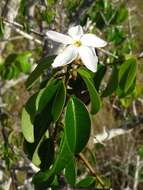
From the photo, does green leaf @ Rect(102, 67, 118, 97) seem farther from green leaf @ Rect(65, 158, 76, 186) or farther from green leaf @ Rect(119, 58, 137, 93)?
green leaf @ Rect(65, 158, 76, 186)

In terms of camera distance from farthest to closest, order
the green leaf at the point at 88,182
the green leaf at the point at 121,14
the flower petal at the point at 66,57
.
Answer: the green leaf at the point at 121,14 → the green leaf at the point at 88,182 → the flower petal at the point at 66,57

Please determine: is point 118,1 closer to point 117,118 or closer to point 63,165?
point 63,165

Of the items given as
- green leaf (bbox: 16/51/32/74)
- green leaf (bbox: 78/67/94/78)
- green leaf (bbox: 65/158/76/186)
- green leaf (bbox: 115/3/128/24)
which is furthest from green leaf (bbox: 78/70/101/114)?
green leaf (bbox: 115/3/128/24)

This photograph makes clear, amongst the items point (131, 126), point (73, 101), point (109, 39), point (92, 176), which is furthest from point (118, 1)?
point (73, 101)

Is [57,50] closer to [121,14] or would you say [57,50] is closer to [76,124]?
[76,124]

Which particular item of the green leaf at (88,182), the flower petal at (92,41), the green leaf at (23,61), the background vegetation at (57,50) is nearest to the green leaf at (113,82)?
the background vegetation at (57,50)

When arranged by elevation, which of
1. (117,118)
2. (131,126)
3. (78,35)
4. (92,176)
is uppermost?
(78,35)

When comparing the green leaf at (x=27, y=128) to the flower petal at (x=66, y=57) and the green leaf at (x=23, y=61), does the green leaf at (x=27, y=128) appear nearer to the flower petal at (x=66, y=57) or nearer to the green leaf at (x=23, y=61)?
the flower petal at (x=66, y=57)
